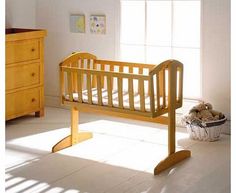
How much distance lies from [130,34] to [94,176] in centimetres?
202

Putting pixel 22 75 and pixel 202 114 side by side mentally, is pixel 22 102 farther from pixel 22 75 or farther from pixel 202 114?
pixel 202 114

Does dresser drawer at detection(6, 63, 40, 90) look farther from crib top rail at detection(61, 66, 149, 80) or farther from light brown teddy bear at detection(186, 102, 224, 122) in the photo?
light brown teddy bear at detection(186, 102, 224, 122)

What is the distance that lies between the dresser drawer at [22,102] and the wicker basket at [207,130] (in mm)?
1682

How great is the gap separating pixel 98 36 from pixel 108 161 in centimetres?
183

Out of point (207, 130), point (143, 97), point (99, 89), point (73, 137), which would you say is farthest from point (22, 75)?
point (207, 130)

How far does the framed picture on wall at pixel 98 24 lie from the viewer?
4.86 meters

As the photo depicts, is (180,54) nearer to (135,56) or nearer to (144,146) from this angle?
(135,56)

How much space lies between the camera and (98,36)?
492 centimetres

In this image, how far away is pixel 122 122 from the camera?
468 cm

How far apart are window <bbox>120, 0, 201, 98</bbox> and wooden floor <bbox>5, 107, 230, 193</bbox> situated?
637mm

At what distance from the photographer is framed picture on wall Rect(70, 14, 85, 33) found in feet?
16.4

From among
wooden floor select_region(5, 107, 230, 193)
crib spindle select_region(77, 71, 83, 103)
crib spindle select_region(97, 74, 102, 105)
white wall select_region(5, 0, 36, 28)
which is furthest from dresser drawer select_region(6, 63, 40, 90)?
crib spindle select_region(97, 74, 102, 105)

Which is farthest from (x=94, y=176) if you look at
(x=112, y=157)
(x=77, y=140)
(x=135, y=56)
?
Result: (x=135, y=56)

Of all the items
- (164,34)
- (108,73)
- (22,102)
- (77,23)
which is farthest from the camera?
(77,23)
